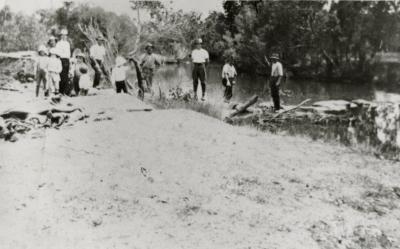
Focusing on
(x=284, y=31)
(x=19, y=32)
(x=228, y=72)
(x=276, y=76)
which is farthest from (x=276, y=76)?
(x=19, y=32)

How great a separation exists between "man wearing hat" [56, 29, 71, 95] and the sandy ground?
8.45 ft

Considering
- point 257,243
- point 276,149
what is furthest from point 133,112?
point 257,243

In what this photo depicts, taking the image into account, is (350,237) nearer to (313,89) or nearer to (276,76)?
(276,76)

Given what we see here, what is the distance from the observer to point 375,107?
1761 cm

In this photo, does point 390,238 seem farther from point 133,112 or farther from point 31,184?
point 133,112

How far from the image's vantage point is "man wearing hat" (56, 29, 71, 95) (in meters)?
11.7

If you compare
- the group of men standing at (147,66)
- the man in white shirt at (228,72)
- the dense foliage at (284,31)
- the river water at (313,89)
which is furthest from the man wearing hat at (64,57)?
the dense foliage at (284,31)

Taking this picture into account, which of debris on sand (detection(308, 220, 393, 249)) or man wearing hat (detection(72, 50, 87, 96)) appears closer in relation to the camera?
debris on sand (detection(308, 220, 393, 249))

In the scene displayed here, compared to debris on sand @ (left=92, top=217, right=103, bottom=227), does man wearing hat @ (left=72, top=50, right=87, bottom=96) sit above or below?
above

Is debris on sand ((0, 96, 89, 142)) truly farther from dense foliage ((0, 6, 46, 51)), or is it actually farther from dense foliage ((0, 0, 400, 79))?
dense foliage ((0, 6, 46, 51))

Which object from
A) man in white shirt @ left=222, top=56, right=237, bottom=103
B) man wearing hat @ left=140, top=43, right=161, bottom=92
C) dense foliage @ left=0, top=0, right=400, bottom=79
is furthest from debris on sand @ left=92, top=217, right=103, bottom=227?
dense foliage @ left=0, top=0, right=400, bottom=79

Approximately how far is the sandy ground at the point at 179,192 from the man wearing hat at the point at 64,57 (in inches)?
101

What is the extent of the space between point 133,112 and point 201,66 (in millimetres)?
5085

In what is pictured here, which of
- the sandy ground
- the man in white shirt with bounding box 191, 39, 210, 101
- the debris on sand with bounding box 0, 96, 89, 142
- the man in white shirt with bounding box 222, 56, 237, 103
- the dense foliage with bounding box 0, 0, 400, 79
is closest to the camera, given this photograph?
the sandy ground
